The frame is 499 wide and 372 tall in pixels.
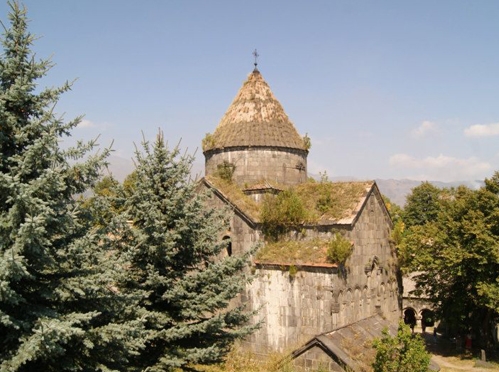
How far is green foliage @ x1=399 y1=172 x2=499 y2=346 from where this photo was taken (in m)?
17.8

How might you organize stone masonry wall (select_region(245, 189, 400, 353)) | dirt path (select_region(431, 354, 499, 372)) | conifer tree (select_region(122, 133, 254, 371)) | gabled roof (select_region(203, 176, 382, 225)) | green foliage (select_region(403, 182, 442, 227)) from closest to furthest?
conifer tree (select_region(122, 133, 254, 371)), stone masonry wall (select_region(245, 189, 400, 353)), gabled roof (select_region(203, 176, 382, 225)), dirt path (select_region(431, 354, 499, 372)), green foliage (select_region(403, 182, 442, 227))

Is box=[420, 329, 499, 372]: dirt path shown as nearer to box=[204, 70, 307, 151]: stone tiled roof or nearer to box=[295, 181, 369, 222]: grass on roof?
box=[295, 181, 369, 222]: grass on roof

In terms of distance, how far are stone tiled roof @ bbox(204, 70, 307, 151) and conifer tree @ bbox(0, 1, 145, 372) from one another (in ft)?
34.8

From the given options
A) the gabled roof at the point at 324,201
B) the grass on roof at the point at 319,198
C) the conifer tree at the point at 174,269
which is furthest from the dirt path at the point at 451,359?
the conifer tree at the point at 174,269

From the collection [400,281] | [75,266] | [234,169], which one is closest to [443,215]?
[400,281]

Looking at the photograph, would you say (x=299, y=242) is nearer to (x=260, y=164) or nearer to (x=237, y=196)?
(x=237, y=196)

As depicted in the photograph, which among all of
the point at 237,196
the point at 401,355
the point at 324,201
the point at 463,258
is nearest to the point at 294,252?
the point at 324,201

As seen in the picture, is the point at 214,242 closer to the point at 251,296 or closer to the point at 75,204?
the point at 75,204

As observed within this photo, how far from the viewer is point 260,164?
56.7ft

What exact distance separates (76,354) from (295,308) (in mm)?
8394

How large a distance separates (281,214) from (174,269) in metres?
6.14

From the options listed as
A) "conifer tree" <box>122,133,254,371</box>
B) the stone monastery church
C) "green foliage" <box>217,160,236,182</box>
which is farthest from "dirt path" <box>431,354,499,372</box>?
"conifer tree" <box>122,133,254,371</box>

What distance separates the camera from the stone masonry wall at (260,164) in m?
17.3

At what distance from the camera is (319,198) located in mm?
15391
